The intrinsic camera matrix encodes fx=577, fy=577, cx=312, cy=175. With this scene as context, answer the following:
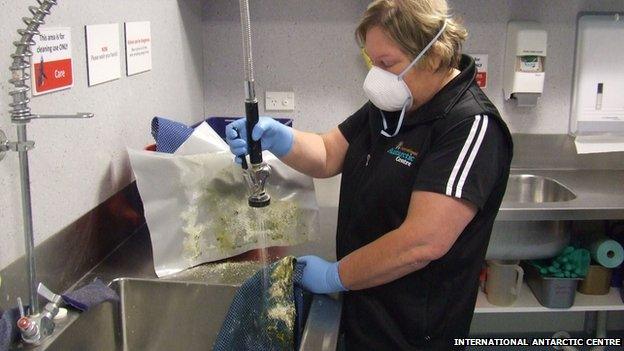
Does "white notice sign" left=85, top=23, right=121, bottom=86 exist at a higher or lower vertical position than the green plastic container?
higher

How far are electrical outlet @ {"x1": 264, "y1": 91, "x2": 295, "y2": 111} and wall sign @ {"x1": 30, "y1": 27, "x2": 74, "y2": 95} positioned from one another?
3.51ft

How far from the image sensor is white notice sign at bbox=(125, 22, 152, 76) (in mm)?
1354

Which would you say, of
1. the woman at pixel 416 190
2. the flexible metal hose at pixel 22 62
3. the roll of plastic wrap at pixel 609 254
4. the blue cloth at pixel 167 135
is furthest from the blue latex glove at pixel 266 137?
the roll of plastic wrap at pixel 609 254

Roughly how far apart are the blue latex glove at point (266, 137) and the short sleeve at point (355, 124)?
133 millimetres

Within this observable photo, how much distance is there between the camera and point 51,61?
1.01 metres

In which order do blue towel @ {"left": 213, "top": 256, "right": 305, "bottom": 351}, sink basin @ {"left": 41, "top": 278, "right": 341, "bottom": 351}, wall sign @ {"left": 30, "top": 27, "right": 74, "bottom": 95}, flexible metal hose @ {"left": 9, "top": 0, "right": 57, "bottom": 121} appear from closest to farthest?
flexible metal hose @ {"left": 9, "top": 0, "right": 57, "bottom": 121} < wall sign @ {"left": 30, "top": 27, "right": 74, "bottom": 95} < blue towel @ {"left": 213, "top": 256, "right": 305, "bottom": 351} < sink basin @ {"left": 41, "top": 278, "right": 341, "bottom": 351}

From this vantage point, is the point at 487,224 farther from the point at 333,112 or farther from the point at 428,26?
the point at 333,112

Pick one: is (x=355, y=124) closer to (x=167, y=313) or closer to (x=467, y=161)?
(x=467, y=161)

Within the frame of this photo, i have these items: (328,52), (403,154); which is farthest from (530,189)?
(403,154)

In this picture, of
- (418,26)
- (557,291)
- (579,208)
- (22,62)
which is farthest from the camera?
(557,291)

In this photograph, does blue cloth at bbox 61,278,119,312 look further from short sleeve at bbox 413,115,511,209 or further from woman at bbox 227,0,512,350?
short sleeve at bbox 413,115,511,209

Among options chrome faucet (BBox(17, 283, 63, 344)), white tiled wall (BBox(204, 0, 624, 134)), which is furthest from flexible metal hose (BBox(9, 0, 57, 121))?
white tiled wall (BBox(204, 0, 624, 134))

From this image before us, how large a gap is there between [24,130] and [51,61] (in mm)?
191

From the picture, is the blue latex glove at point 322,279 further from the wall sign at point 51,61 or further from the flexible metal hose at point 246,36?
the wall sign at point 51,61
